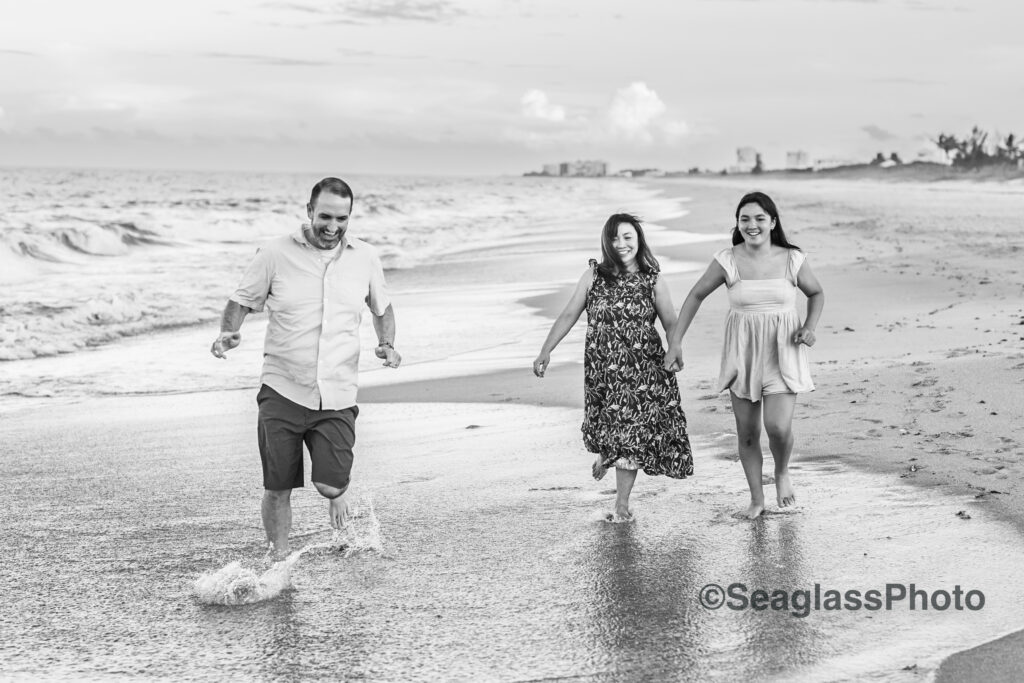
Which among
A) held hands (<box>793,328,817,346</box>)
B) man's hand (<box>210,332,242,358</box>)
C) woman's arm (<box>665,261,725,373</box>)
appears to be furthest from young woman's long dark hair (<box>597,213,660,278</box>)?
man's hand (<box>210,332,242,358</box>)

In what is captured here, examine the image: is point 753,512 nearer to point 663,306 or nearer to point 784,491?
point 784,491

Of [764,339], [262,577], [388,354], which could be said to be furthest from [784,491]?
[262,577]

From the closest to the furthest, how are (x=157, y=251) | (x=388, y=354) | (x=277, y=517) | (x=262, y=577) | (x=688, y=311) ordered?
(x=262, y=577), (x=277, y=517), (x=388, y=354), (x=688, y=311), (x=157, y=251)

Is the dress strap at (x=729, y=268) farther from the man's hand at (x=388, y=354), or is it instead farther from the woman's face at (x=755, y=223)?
the man's hand at (x=388, y=354)

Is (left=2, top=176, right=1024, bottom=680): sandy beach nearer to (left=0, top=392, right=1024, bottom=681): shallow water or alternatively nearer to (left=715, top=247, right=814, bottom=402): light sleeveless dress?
(left=0, top=392, right=1024, bottom=681): shallow water

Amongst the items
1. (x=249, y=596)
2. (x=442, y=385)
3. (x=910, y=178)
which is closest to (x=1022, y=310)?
(x=442, y=385)

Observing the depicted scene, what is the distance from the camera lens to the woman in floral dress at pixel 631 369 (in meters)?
5.64

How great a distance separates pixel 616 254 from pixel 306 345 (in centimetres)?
174

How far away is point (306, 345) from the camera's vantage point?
4.79 meters

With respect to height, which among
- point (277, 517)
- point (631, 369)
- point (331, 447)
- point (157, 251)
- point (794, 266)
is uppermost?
point (794, 266)

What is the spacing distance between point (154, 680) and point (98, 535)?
6.09 ft

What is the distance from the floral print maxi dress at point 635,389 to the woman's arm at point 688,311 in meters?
0.11

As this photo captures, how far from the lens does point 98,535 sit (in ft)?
17.8

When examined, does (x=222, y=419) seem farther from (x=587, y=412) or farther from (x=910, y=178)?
(x=910, y=178)
